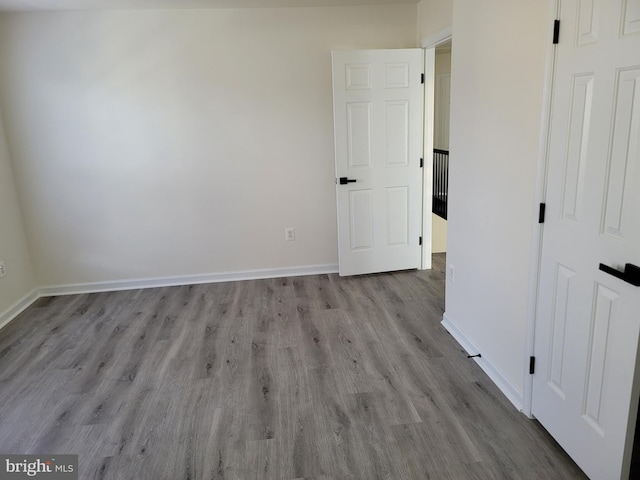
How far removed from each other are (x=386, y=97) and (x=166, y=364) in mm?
2873

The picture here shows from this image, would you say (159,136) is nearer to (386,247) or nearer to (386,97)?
(386,97)

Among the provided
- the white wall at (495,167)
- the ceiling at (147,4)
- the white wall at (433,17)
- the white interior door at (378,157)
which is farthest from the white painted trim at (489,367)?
the ceiling at (147,4)

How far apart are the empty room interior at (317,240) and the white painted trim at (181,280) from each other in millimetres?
20

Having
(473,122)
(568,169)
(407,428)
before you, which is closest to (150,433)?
(407,428)

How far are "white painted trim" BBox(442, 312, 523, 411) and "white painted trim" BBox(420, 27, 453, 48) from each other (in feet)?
7.13

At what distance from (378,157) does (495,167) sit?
1.81 m

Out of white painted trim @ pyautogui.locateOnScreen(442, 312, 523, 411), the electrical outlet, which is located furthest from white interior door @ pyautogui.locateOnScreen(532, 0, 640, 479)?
the electrical outlet

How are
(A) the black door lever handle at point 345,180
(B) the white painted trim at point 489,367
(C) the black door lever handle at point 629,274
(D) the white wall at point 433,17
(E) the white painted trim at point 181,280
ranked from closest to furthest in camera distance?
(C) the black door lever handle at point 629,274 < (B) the white painted trim at point 489,367 < (D) the white wall at point 433,17 < (A) the black door lever handle at point 345,180 < (E) the white painted trim at point 181,280

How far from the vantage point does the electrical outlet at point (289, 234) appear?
14.4 ft

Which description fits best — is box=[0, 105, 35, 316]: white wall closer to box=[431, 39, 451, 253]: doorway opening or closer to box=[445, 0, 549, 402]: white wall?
box=[445, 0, 549, 402]: white wall

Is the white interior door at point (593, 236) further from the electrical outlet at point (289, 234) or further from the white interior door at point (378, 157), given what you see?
the electrical outlet at point (289, 234)

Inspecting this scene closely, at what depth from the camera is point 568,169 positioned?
5.99 ft

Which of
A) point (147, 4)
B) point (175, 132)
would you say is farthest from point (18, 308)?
point (147, 4)

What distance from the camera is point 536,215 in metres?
2.06
